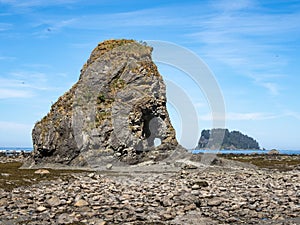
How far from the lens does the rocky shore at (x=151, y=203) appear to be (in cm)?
1733

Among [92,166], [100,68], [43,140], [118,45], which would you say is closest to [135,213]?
[92,166]

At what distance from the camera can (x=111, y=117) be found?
148 feet

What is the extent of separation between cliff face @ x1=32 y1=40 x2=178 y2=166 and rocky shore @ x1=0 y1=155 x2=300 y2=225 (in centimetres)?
1482

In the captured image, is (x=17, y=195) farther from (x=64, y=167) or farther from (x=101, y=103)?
(x=101, y=103)

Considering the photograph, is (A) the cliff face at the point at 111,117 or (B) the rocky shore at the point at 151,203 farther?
(A) the cliff face at the point at 111,117

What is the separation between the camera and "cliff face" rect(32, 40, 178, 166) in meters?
43.5

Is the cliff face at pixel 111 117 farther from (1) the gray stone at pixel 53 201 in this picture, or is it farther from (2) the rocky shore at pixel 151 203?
(1) the gray stone at pixel 53 201

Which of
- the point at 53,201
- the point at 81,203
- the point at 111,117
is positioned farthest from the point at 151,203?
the point at 111,117

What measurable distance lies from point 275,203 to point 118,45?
3559cm

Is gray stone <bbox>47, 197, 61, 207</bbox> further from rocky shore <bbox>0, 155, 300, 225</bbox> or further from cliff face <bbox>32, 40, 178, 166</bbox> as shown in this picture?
cliff face <bbox>32, 40, 178, 166</bbox>

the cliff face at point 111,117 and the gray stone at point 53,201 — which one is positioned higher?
the cliff face at point 111,117

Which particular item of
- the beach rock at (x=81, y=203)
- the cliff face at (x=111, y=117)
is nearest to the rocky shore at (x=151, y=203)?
the beach rock at (x=81, y=203)

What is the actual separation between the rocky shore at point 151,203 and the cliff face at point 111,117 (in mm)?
14825

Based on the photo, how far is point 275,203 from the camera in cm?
2066
